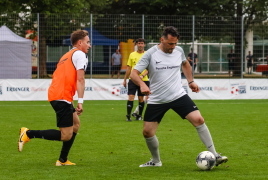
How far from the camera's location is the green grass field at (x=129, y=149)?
5.07 meters

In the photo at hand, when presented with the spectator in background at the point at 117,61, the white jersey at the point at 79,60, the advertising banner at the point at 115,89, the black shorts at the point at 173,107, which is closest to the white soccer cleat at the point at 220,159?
the black shorts at the point at 173,107

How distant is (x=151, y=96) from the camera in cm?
545

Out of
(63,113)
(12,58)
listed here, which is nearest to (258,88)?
(12,58)

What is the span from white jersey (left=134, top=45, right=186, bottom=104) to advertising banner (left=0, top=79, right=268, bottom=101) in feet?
35.6

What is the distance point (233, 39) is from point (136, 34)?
4277mm

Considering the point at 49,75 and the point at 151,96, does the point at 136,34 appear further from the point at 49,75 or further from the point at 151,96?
the point at 151,96

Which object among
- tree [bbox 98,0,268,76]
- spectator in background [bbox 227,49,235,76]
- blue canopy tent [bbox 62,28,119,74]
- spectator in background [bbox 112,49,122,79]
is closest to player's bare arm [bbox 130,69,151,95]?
blue canopy tent [bbox 62,28,119,74]

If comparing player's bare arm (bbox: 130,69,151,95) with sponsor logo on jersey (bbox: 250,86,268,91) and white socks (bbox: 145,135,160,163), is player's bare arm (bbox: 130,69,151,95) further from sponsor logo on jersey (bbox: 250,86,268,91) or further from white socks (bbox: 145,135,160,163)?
sponsor logo on jersey (bbox: 250,86,268,91)

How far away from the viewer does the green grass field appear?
5066 mm

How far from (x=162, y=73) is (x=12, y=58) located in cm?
1190

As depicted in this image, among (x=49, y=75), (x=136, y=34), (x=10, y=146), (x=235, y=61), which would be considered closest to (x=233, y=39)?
(x=235, y=61)

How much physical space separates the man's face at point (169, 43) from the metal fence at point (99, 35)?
35.4 feet

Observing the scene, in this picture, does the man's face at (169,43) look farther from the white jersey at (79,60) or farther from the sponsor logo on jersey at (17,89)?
the sponsor logo on jersey at (17,89)

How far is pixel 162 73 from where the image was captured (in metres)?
5.35
